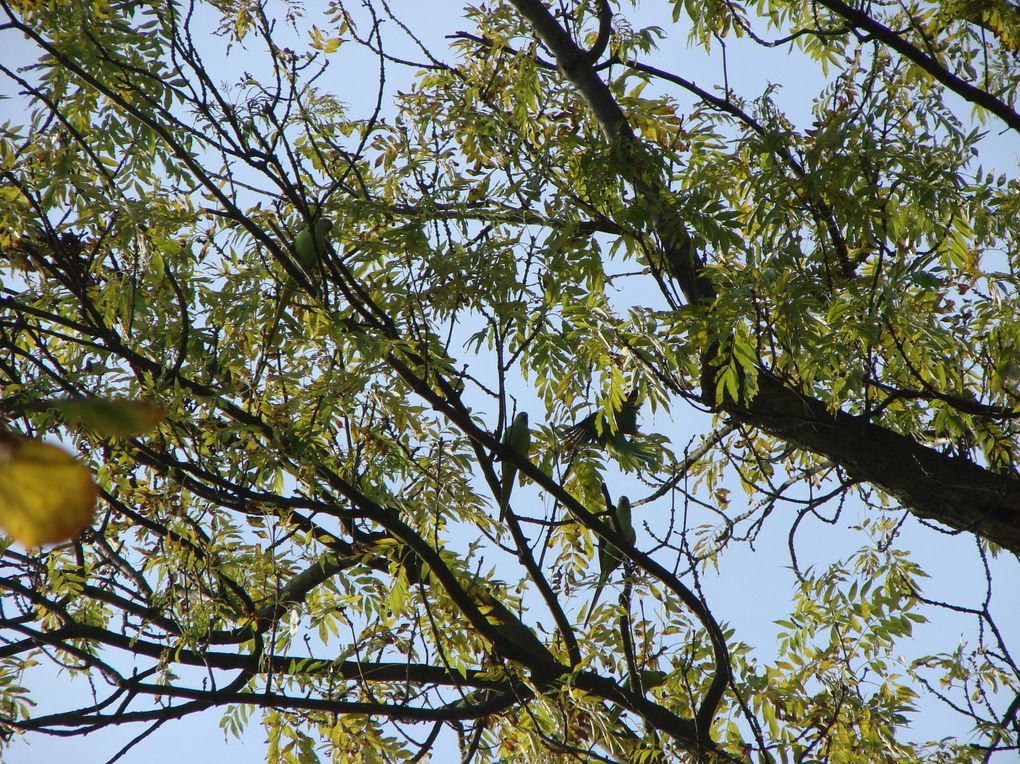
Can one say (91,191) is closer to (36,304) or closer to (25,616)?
(36,304)

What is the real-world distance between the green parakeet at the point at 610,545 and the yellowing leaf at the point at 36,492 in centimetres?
329

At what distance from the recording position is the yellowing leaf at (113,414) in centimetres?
50

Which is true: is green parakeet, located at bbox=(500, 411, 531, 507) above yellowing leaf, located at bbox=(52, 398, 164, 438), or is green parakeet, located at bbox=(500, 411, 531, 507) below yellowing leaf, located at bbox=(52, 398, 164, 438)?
above

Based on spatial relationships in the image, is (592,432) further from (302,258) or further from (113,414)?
(113,414)

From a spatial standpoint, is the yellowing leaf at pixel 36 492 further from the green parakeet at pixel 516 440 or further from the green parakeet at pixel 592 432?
the green parakeet at pixel 592 432

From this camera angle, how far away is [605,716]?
11.3ft

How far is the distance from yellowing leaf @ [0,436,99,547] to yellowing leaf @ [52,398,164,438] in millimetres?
105

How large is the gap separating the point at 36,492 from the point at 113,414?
0.47ft

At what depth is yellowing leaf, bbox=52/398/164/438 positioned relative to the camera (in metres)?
0.50

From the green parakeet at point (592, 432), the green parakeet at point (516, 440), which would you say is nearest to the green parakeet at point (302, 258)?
the green parakeet at point (516, 440)

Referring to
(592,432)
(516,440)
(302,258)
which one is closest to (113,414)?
(302,258)

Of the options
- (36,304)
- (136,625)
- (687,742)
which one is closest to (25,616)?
(136,625)

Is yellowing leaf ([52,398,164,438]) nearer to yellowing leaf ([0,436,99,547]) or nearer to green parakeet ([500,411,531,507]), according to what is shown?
yellowing leaf ([0,436,99,547])

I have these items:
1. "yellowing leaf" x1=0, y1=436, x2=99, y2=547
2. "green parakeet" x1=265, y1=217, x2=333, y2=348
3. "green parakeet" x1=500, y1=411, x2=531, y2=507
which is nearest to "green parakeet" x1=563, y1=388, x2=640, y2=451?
"green parakeet" x1=500, y1=411, x2=531, y2=507
